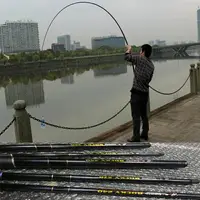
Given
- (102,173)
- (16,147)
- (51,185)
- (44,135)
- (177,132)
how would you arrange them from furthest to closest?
(44,135) < (177,132) < (16,147) < (102,173) < (51,185)

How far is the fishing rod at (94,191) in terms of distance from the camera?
6.30 ft

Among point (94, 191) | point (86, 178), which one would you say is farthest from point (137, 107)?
point (94, 191)

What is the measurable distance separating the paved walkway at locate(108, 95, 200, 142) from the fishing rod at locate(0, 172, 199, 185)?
2.79 metres

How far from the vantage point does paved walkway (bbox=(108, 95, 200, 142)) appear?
5090mm

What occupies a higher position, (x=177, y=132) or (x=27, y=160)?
(x=27, y=160)

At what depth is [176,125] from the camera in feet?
19.5

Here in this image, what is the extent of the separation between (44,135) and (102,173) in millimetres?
7106

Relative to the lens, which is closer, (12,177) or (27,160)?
(12,177)

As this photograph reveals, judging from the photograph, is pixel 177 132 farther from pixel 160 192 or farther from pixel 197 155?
pixel 160 192

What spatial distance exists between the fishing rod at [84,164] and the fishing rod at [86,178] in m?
0.12

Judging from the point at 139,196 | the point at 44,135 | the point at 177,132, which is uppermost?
the point at 139,196

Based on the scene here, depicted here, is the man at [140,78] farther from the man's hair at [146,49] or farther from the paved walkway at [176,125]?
the paved walkway at [176,125]

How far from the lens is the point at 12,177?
221 centimetres

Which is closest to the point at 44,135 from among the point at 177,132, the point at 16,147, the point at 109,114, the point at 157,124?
the point at 109,114
